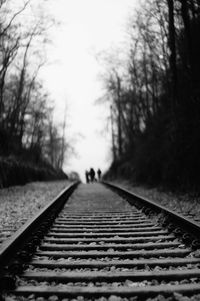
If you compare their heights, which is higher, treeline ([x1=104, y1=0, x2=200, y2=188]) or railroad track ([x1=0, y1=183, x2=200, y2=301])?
treeline ([x1=104, y1=0, x2=200, y2=188])

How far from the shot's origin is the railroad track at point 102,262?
2477 mm

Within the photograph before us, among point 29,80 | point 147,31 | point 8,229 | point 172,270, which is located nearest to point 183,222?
point 172,270

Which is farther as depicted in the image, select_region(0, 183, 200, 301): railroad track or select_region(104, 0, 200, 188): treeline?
select_region(104, 0, 200, 188): treeline

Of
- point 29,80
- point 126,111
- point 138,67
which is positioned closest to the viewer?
point 138,67

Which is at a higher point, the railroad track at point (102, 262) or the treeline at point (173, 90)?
the treeline at point (173, 90)

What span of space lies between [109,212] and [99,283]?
→ 419 cm

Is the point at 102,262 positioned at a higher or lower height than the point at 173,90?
lower

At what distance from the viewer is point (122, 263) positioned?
10.3 ft

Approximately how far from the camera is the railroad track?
248 cm

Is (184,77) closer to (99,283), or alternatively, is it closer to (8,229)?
(8,229)

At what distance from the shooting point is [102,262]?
10.5 ft

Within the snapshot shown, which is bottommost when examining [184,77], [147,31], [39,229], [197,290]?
[197,290]

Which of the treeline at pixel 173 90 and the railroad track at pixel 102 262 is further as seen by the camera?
the treeline at pixel 173 90

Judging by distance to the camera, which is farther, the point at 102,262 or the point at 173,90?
the point at 173,90
